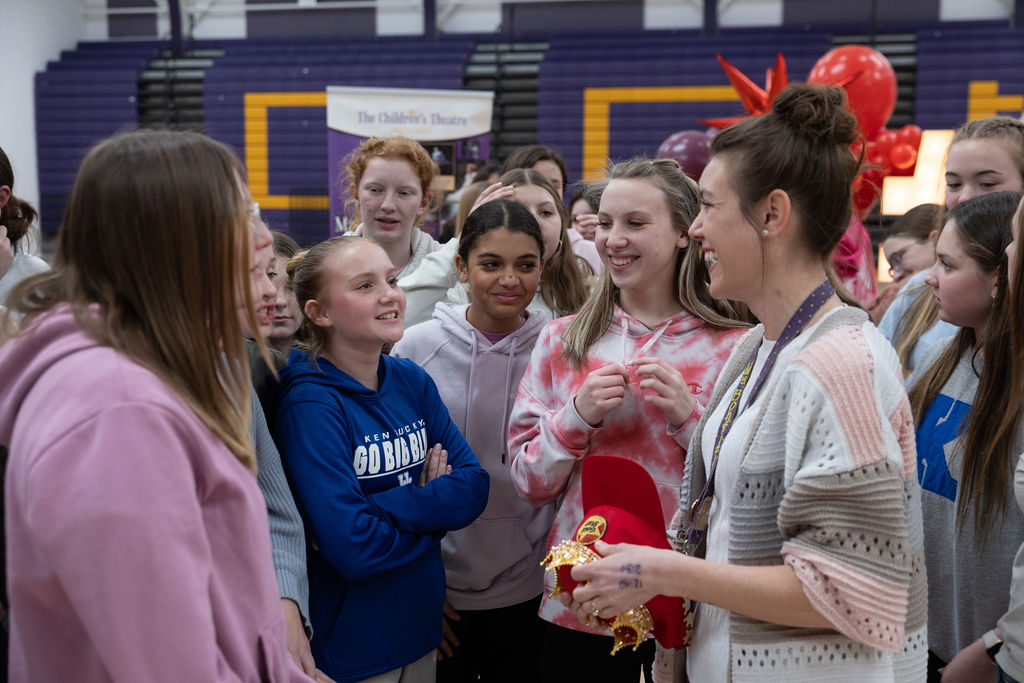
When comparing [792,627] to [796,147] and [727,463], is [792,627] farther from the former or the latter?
[796,147]

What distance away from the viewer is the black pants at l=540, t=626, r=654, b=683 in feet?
5.81

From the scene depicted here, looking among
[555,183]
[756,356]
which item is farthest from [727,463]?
[555,183]

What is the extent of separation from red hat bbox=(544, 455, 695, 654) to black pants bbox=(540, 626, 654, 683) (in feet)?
1.55

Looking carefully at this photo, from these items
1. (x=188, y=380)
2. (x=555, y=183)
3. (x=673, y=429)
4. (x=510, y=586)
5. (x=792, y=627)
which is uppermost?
(x=555, y=183)

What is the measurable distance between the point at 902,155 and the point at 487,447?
546cm

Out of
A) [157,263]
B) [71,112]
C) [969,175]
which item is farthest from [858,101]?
[71,112]

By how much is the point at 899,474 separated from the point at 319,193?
1033 cm

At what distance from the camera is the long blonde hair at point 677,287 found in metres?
1.85

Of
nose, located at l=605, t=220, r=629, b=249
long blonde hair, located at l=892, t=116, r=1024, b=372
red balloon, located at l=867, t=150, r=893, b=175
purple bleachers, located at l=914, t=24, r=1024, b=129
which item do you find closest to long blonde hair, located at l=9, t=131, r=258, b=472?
nose, located at l=605, t=220, r=629, b=249

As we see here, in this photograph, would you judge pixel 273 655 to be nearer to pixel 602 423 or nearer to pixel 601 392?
pixel 601 392

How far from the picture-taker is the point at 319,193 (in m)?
10.8

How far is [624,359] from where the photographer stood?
1818 mm

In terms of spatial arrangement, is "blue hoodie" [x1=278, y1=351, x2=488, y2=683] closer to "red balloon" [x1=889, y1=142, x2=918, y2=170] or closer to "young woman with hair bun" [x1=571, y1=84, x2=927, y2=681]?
"young woman with hair bun" [x1=571, y1=84, x2=927, y2=681]

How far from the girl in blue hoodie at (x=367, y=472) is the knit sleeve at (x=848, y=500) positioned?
0.77m
